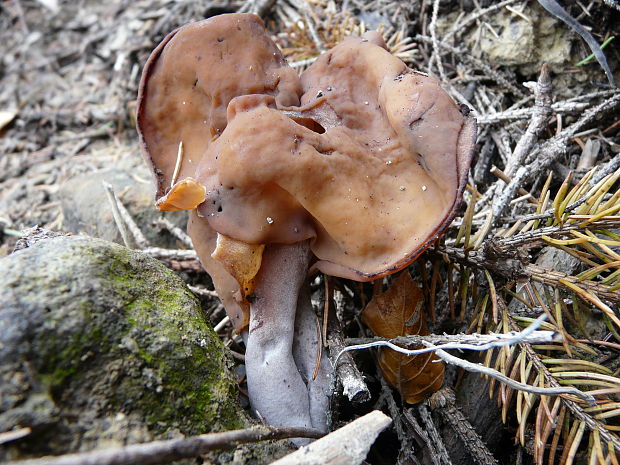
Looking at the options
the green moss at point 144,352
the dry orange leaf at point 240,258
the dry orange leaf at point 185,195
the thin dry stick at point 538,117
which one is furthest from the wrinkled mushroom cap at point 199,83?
the thin dry stick at point 538,117

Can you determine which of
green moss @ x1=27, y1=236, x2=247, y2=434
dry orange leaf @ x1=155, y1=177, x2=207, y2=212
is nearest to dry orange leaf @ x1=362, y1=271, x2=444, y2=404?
green moss @ x1=27, y1=236, x2=247, y2=434

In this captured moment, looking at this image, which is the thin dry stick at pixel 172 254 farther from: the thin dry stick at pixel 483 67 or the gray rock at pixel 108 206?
the thin dry stick at pixel 483 67

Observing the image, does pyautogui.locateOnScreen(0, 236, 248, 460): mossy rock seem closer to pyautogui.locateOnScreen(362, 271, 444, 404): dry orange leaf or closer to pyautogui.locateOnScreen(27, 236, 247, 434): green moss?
pyautogui.locateOnScreen(27, 236, 247, 434): green moss

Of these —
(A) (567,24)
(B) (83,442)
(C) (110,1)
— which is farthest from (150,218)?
(C) (110,1)

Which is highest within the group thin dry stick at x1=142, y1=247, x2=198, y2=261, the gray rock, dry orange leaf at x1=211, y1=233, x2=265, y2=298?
dry orange leaf at x1=211, y1=233, x2=265, y2=298

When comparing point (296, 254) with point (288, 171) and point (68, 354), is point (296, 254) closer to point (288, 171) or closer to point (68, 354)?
point (288, 171)
